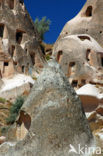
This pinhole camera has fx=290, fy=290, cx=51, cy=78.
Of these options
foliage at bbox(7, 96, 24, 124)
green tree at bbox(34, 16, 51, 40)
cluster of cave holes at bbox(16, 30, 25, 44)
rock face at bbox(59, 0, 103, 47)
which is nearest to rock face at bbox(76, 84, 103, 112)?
foliage at bbox(7, 96, 24, 124)

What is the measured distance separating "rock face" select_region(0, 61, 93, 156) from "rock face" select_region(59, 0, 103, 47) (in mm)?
16975

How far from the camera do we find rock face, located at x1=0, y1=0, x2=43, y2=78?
2055 centimetres

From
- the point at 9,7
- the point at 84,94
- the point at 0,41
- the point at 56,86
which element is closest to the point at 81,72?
the point at 84,94

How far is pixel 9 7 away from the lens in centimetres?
2320

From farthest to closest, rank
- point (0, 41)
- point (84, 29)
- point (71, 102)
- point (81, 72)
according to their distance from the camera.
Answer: point (84, 29)
point (0, 41)
point (81, 72)
point (71, 102)

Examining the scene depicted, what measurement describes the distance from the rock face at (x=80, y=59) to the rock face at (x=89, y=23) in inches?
130

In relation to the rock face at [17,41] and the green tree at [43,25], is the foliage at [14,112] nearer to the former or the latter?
the rock face at [17,41]

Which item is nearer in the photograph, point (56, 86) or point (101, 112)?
point (56, 86)

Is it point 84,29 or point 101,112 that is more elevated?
point 84,29

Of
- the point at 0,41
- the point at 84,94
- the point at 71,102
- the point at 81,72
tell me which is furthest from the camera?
the point at 0,41

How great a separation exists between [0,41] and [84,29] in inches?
260

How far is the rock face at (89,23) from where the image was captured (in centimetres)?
2245

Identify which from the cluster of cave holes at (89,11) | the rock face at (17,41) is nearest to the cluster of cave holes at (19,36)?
the rock face at (17,41)

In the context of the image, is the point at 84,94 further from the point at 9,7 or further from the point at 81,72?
the point at 9,7
